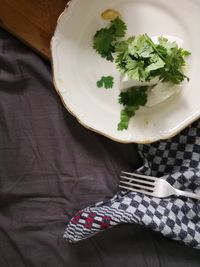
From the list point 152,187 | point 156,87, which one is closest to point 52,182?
point 152,187

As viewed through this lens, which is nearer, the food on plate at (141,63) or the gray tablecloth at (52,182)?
the food on plate at (141,63)

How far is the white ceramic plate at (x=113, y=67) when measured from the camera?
1.00 metres

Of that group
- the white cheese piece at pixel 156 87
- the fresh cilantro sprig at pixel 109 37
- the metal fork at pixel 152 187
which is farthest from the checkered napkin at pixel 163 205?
the fresh cilantro sprig at pixel 109 37

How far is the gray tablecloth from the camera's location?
107 centimetres

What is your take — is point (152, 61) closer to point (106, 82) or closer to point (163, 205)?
point (106, 82)

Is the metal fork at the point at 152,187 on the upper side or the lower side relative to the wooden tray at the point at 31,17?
lower

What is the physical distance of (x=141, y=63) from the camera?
3.06ft

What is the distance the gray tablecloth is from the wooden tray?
0.08 metres

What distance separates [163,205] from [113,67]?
1.18ft

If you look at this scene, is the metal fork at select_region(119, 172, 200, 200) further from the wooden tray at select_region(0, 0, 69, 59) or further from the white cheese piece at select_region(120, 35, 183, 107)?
the wooden tray at select_region(0, 0, 69, 59)

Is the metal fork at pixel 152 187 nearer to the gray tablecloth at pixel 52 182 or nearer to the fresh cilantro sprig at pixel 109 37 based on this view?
the gray tablecloth at pixel 52 182

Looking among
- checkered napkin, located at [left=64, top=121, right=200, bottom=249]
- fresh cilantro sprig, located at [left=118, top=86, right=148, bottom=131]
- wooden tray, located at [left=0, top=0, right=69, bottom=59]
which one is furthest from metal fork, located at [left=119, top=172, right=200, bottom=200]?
wooden tray, located at [left=0, top=0, right=69, bottom=59]

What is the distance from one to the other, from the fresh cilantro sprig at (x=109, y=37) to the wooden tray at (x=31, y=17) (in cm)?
11

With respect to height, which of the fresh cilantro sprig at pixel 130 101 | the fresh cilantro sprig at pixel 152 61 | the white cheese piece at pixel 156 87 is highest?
the fresh cilantro sprig at pixel 152 61
